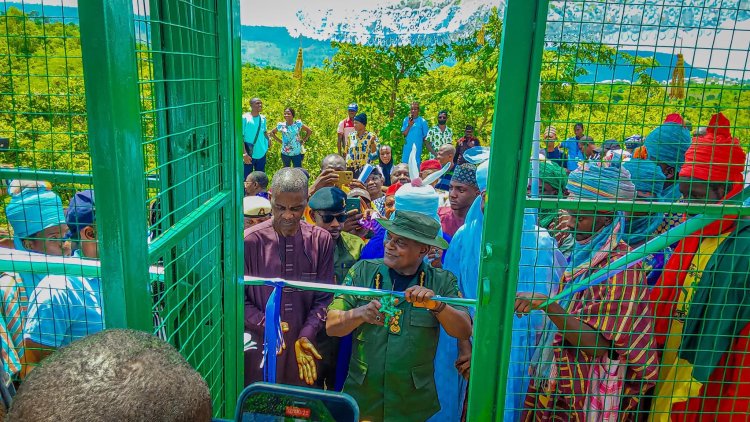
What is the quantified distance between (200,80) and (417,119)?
9.61 metres

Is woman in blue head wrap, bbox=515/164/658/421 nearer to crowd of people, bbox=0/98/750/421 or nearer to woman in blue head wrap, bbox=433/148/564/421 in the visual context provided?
crowd of people, bbox=0/98/750/421

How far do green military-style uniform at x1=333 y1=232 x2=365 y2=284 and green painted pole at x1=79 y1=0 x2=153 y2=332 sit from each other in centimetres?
221

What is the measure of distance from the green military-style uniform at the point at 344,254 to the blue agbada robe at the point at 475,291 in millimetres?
592

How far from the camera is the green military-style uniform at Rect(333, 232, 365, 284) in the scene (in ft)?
11.9

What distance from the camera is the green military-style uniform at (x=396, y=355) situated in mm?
2855

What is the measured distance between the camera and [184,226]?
1663 mm

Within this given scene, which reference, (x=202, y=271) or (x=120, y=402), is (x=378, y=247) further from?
(x=120, y=402)

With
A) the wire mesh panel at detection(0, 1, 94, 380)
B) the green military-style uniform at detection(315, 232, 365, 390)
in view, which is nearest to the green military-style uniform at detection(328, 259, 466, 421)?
the green military-style uniform at detection(315, 232, 365, 390)

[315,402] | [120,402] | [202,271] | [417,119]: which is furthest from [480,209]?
[417,119]

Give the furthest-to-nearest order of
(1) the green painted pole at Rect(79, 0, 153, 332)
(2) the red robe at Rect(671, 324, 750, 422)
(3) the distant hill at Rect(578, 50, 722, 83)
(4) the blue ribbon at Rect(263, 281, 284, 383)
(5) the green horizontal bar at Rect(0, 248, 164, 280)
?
(4) the blue ribbon at Rect(263, 281, 284, 383) → (2) the red robe at Rect(671, 324, 750, 422) → (5) the green horizontal bar at Rect(0, 248, 164, 280) → (3) the distant hill at Rect(578, 50, 722, 83) → (1) the green painted pole at Rect(79, 0, 153, 332)

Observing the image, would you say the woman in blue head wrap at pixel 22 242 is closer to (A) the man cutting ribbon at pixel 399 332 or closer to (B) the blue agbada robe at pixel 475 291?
(A) the man cutting ribbon at pixel 399 332

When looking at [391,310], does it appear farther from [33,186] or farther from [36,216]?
[36,216]

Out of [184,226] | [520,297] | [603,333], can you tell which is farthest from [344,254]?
[184,226]

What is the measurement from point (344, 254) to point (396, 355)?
1010 mm
